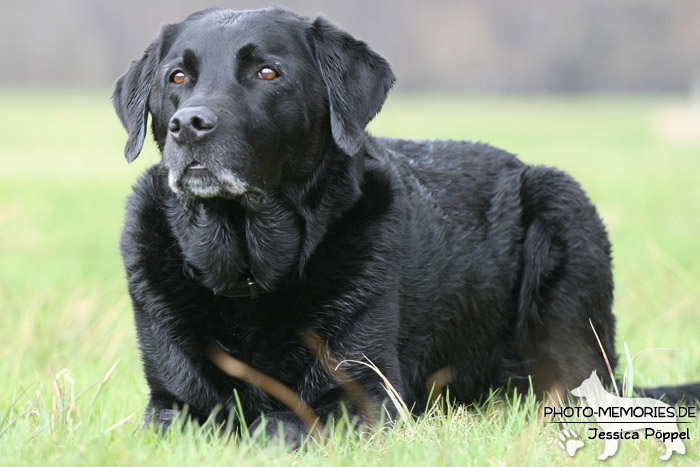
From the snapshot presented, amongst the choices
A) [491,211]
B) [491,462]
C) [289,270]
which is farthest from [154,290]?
[491,211]

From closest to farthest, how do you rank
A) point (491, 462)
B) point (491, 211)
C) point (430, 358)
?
point (491, 462), point (430, 358), point (491, 211)

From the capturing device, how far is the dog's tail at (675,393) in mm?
3614

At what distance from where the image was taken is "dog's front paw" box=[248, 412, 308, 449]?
2.71 meters

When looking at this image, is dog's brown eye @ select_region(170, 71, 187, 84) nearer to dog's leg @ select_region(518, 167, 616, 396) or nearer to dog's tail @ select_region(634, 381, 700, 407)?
dog's leg @ select_region(518, 167, 616, 396)

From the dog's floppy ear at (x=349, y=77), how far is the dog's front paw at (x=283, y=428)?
1.07 metres

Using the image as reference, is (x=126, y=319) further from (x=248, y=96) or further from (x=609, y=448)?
(x=609, y=448)

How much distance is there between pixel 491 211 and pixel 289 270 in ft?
4.38

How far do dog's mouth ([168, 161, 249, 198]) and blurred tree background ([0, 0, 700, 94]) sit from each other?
43.6 metres

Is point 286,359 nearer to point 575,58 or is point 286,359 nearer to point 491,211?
point 491,211

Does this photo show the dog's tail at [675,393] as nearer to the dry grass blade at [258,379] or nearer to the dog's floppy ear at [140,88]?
the dry grass blade at [258,379]

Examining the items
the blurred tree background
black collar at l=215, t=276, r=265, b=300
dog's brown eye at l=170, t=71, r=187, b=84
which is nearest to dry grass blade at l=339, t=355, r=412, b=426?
black collar at l=215, t=276, r=265, b=300

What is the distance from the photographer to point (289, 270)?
3270mm

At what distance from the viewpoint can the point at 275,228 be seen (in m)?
3.29

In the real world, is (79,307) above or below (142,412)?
below
